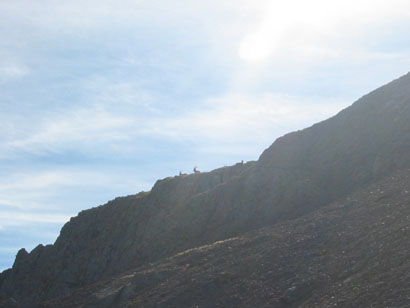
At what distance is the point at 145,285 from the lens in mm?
31469

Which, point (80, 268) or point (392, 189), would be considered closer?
point (392, 189)

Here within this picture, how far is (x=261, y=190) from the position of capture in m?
42.5

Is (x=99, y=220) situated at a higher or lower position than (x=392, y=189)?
higher

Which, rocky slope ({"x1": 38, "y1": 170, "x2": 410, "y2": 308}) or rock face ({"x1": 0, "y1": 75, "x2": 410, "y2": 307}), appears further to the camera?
rock face ({"x1": 0, "y1": 75, "x2": 410, "y2": 307})

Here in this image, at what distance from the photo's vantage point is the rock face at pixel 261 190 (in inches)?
1543

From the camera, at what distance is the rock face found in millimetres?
39188

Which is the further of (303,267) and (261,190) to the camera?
(261,190)

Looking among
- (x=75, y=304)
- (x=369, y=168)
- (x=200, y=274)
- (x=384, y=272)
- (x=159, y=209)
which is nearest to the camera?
(x=384, y=272)

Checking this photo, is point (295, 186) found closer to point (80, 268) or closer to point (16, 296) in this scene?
point (80, 268)

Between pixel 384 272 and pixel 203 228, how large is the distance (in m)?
24.4

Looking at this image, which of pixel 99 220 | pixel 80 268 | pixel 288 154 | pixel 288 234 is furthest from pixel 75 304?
pixel 99 220

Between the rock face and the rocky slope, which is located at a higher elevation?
the rock face

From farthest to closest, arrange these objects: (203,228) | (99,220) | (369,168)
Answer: (99,220) < (203,228) < (369,168)

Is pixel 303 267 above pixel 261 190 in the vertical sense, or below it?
below
